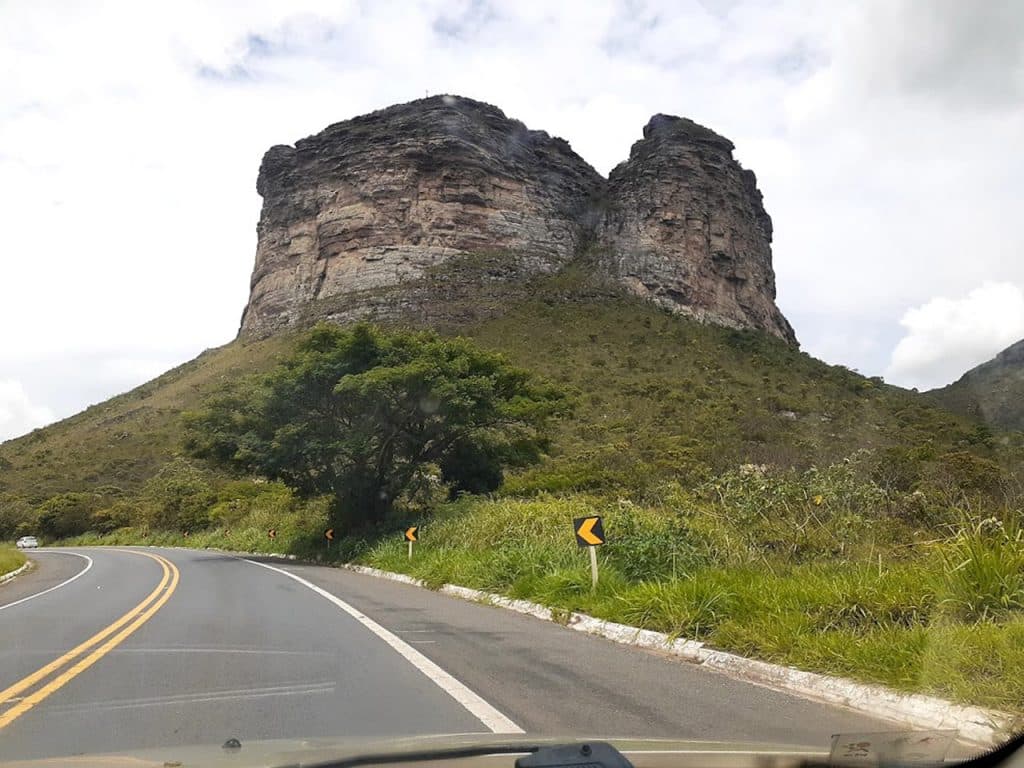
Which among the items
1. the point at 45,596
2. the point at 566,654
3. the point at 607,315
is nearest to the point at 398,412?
the point at 45,596

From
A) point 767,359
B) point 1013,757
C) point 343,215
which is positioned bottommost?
point 1013,757

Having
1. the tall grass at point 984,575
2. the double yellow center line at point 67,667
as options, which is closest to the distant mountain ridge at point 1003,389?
the tall grass at point 984,575

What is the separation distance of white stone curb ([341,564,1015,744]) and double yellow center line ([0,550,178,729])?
5.45 metres

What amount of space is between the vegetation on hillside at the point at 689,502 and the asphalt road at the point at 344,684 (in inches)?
37.5

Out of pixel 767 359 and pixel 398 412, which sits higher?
pixel 767 359

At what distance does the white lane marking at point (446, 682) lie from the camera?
5688 mm

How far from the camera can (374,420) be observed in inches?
1070

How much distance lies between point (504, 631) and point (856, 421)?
45.4m

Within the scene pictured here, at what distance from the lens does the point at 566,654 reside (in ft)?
28.5

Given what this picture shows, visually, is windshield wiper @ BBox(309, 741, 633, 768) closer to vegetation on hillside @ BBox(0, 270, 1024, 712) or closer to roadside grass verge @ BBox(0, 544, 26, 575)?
vegetation on hillside @ BBox(0, 270, 1024, 712)

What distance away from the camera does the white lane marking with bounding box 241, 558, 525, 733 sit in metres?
5.69

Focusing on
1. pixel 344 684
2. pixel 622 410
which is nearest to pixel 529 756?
pixel 344 684

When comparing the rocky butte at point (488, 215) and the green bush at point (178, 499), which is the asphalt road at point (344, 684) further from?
the rocky butte at point (488, 215)

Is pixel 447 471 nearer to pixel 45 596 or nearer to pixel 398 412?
pixel 398 412
